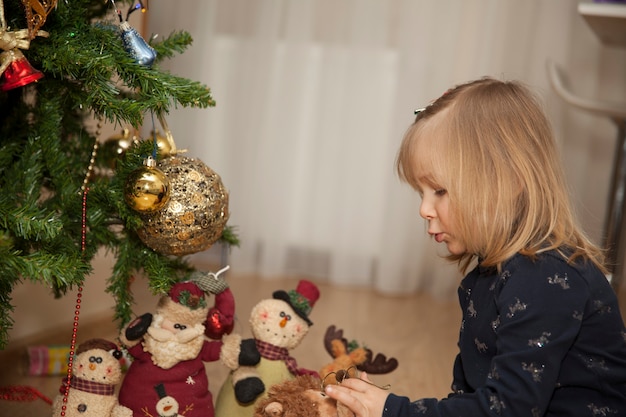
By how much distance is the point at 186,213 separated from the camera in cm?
114

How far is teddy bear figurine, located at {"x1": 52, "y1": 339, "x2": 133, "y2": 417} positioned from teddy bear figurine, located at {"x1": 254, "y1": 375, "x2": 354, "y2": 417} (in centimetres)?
24

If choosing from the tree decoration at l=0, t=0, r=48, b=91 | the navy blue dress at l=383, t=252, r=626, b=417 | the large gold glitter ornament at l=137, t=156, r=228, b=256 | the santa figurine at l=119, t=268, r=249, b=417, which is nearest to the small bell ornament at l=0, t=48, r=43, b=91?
the tree decoration at l=0, t=0, r=48, b=91

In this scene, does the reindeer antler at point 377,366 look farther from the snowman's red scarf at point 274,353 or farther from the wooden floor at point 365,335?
the wooden floor at point 365,335

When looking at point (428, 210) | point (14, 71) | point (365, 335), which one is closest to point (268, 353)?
point (428, 210)

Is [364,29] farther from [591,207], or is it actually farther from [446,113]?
[446,113]

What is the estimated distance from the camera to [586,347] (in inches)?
38.6

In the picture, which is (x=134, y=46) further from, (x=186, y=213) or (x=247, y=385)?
(x=247, y=385)

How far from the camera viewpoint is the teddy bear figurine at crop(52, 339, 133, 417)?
3.76 feet

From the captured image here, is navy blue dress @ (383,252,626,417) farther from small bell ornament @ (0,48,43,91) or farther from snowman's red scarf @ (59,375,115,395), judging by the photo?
small bell ornament @ (0,48,43,91)

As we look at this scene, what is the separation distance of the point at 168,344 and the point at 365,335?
893mm

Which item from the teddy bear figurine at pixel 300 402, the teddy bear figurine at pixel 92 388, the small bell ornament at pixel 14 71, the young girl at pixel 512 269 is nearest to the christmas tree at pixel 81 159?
Result: the small bell ornament at pixel 14 71

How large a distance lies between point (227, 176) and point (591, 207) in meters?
1.26

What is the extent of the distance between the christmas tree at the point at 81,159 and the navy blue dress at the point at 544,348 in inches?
18.2

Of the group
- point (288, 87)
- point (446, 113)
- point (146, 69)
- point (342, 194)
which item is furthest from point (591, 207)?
point (146, 69)
